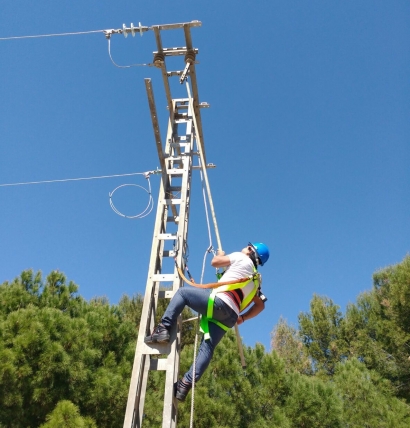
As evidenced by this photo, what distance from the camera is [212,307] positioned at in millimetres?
2311

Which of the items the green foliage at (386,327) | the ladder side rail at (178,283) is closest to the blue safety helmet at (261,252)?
the ladder side rail at (178,283)

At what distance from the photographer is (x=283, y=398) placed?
640 centimetres

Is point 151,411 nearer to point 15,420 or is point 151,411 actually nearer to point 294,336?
point 15,420

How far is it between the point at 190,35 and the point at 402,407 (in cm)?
829

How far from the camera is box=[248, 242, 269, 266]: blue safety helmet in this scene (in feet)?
9.16

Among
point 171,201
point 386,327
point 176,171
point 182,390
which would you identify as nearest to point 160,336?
point 182,390

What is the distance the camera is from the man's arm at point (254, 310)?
2.81m

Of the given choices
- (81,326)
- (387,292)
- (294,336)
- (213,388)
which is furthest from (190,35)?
(294,336)

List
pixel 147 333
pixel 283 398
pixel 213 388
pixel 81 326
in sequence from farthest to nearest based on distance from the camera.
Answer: pixel 283 398
pixel 213 388
pixel 81 326
pixel 147 333

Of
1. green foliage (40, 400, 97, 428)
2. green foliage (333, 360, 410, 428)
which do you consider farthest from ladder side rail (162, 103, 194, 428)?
green foliage (333, 360, 410, 428)

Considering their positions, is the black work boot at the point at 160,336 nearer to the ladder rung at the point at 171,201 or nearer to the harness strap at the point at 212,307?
the harness strap at the point at 212,307

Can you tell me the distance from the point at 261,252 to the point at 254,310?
1.52ft

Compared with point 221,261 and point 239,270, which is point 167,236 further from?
point 239,270

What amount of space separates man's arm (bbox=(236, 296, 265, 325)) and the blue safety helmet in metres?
0.29
